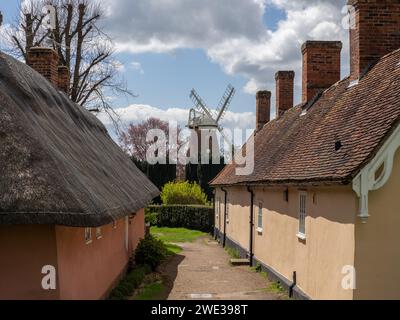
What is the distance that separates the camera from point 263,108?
3111cm

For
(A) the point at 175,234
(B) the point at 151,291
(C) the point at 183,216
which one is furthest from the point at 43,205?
(C) the point at 183,216

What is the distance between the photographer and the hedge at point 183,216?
3738 centimetres

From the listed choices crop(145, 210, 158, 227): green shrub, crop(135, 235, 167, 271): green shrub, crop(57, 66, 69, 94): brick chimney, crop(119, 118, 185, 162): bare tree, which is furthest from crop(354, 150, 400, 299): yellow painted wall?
crop(119, 118, 185, 162): bare tree

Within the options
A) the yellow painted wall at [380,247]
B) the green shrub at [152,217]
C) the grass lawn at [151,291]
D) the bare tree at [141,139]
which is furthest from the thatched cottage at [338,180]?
the bare tree at [141,139]

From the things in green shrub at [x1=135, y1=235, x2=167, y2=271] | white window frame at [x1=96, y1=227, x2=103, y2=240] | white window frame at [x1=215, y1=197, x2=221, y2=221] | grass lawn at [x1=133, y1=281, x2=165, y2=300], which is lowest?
grass lawn at [x1=133, y1=281, x2=165, y2=300]

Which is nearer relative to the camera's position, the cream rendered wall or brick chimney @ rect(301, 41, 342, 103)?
the cream rendered wall

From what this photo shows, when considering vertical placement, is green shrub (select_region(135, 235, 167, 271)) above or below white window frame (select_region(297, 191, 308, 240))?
below

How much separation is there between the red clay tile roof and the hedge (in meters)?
18.8

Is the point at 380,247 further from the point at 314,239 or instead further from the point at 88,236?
the point at 88,236

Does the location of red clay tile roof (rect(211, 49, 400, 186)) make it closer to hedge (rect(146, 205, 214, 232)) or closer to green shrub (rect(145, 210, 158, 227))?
hedge (rect(146, 205, 214, 232))

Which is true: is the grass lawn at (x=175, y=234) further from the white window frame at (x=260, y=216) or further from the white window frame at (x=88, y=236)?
the white window frame at (x=88, y=236)

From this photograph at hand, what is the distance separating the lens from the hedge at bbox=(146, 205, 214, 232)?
37375mm

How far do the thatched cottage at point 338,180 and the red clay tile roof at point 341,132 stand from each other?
0.10 feet

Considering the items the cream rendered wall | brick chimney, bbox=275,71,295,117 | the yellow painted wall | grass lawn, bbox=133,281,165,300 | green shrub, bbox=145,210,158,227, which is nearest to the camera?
the yellow painted wall
